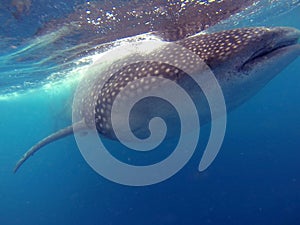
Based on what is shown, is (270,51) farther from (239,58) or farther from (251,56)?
(239,58)

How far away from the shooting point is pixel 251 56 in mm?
3473

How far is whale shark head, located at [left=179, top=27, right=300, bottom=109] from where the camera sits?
3412mm

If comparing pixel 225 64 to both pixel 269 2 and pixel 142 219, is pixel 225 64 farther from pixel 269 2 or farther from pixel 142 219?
pixel 142 219

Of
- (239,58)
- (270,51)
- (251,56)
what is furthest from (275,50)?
(239,58)

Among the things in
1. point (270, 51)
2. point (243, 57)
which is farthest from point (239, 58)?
point (270, 51)

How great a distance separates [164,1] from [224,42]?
3555 mm

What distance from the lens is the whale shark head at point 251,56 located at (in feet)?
11.2

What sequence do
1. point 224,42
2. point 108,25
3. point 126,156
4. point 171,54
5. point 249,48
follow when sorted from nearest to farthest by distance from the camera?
point 249,48 < point 224,42 < point 171,54 < point 108,25 < point 126,156

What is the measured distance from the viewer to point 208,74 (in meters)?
3.58

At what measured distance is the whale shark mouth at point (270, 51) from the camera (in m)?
3.43

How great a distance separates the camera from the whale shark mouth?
343 centimetres

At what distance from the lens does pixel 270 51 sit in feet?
11.5

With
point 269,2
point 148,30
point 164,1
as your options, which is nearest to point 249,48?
point 164,1

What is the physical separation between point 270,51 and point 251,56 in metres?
0.24
